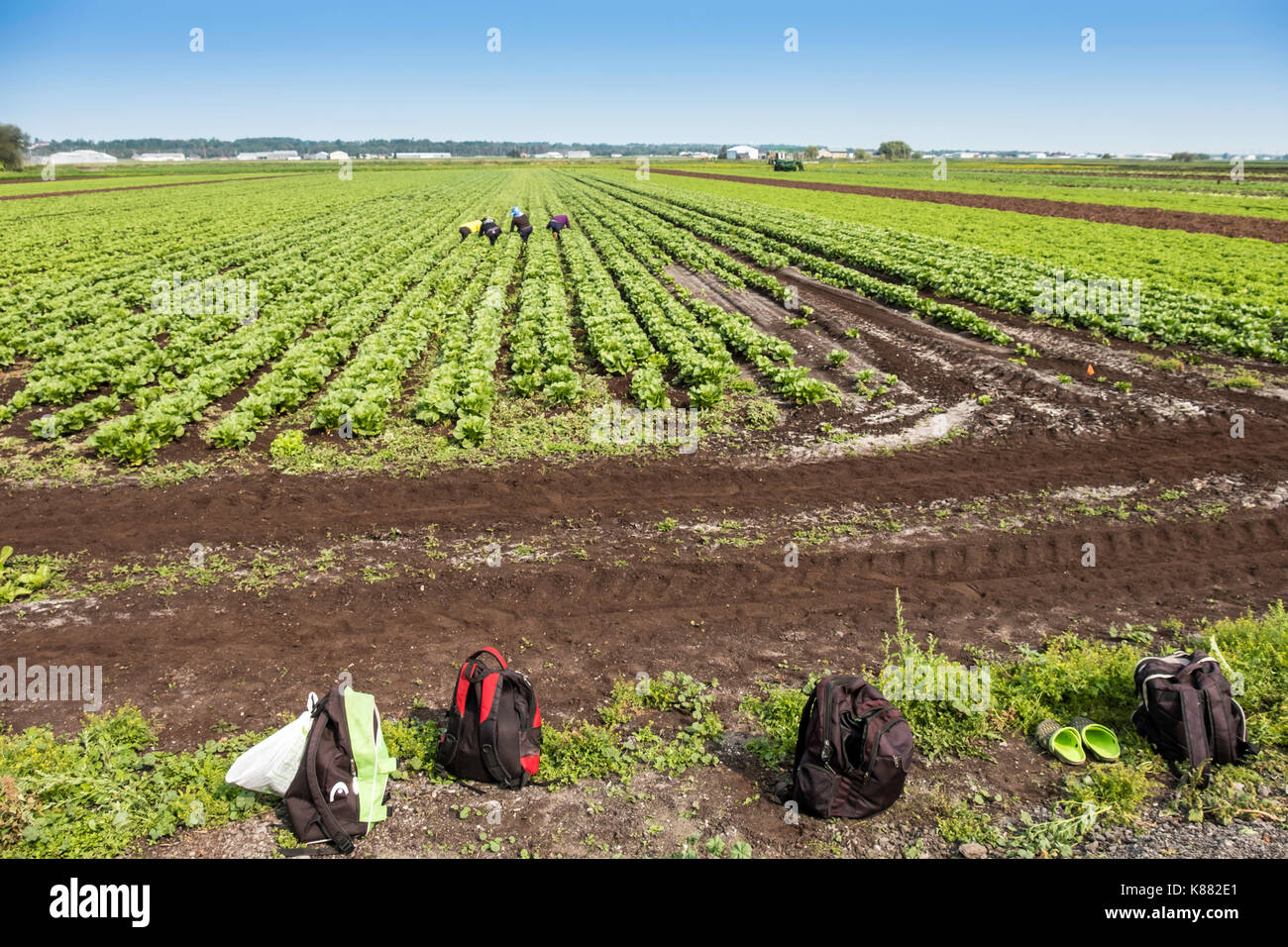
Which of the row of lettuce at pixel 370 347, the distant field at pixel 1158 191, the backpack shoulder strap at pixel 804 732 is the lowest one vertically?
the backpack shoulder strap at pixel 804 732

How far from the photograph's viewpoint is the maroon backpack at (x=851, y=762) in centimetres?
493

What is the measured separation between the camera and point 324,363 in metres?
15.3

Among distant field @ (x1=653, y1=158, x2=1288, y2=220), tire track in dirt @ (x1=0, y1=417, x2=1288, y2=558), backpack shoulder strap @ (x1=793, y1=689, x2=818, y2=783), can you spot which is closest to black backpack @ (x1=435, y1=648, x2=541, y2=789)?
backpack shoulder strap @ (x1=793, y1=689, x2=818, y2=783)

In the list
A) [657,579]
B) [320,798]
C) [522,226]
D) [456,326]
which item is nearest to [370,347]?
[456,326]

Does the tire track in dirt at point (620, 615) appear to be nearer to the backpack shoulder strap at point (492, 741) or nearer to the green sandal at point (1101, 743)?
the backpack shoulder strap at point (492, 741)

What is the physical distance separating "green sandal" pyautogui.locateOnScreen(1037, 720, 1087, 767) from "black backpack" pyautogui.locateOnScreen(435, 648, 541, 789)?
13.1ft

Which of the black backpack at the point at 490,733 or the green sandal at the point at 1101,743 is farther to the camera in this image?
the green sandal at the point at 1101,743

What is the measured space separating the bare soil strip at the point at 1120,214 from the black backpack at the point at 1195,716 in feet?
117

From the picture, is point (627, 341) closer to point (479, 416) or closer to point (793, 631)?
point (479, 416)

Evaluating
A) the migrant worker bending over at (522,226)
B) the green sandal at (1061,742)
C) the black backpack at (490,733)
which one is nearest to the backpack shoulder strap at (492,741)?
the black backpack at (490,733)

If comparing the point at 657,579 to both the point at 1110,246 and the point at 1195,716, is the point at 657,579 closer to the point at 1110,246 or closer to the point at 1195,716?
the point at 1195,716
